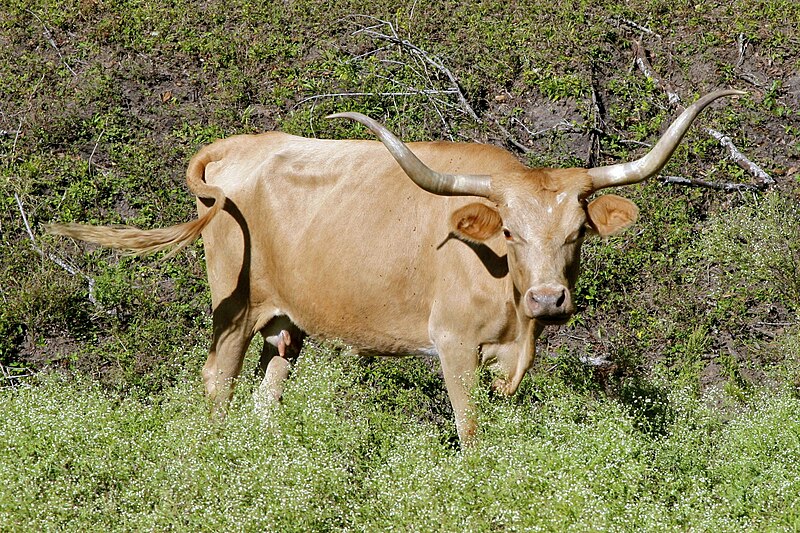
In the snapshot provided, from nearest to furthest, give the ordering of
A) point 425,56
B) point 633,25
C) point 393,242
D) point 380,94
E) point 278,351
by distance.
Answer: point 393,242 → point 278,351 → point 380,94 → point 425,56 → point 633,25

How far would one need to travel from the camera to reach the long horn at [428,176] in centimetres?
643

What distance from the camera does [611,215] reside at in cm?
666

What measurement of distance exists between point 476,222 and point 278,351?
86.1 inches

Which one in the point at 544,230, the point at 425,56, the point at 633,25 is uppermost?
the point at 544,230

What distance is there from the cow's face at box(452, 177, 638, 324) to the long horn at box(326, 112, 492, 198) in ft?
0.41

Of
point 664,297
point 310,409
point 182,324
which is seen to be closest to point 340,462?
point 310,409

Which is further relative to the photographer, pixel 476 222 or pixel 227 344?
pixel 227 344

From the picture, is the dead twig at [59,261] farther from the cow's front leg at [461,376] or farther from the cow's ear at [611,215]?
the cow's ear at [611,215]

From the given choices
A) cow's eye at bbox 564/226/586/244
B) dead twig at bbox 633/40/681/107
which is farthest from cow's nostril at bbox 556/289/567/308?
dead twig at bbox 633/40/681/107

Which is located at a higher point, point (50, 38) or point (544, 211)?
point (544, 211)

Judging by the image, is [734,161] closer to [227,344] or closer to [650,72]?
[650,72]

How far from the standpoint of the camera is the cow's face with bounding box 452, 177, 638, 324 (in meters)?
6.13

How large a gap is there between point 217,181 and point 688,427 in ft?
11.9

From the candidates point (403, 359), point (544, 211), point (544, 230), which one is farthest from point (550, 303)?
point (403, 359)
